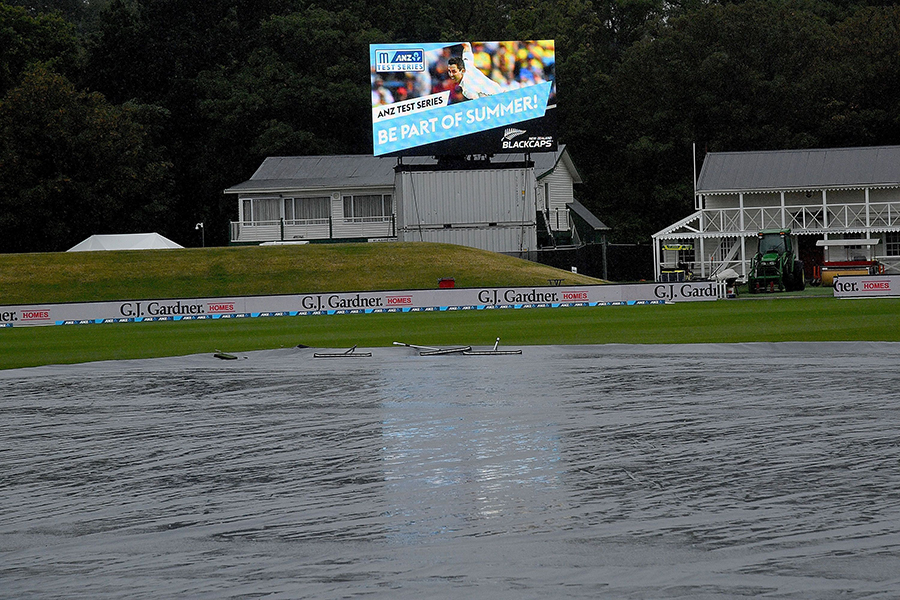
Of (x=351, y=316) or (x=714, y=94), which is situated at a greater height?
(x=714, y=94)

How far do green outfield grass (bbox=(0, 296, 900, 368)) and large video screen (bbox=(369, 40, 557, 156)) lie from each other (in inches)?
612

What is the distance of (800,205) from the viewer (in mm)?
55688

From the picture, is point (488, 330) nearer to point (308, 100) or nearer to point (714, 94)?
point (714, 94)

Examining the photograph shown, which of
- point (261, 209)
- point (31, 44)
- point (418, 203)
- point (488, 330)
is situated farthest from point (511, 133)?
point (31, 44)

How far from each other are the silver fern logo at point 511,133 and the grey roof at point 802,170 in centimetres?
1064

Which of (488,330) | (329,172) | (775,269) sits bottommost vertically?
(488,330)

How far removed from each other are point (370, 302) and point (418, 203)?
16.3 metres

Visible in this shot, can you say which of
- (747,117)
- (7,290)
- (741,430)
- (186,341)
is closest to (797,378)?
(741,430)

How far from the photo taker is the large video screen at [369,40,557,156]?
5022cm

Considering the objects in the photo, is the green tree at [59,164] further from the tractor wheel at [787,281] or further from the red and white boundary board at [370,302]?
the tractor wheel at [787,281]

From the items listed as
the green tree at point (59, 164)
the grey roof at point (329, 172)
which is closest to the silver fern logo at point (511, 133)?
the grey roof at point (329, 172)

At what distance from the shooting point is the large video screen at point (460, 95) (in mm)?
50219

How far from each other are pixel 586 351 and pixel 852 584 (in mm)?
15559

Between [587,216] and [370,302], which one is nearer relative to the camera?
[370,302]
